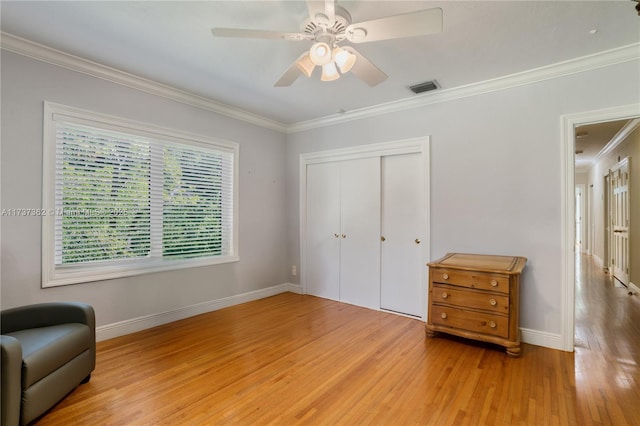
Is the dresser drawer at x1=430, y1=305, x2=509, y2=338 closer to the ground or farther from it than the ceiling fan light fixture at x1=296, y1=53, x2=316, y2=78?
closer to the ground

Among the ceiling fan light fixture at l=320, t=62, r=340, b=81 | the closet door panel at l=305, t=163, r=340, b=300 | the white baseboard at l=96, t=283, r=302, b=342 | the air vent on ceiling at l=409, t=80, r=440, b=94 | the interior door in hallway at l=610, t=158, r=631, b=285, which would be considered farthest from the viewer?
the interior door in hallway at l=610, t=158, r=631, b=285

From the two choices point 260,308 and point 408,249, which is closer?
point 408,249

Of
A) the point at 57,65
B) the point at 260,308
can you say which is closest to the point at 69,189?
the point at 57,65

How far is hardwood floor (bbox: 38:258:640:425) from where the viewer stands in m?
1.92

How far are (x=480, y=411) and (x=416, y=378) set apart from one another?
484 millimetres

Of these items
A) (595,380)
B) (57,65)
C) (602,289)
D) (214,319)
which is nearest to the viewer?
(595,380)

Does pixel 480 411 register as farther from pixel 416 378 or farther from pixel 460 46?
pixel 460 46

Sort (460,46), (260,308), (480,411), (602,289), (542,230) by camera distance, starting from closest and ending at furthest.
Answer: (480,411) → (460,46) → (542,230) → (260,308) → (602,289)

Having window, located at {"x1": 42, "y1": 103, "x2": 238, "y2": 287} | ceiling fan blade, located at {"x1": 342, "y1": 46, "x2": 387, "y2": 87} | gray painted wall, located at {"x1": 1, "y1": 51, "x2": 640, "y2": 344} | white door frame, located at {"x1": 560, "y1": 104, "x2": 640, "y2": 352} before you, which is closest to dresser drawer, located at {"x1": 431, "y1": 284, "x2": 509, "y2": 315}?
gray painted wall, located at {"x1": 1, "y1": 51, "x2": 640, "y2": 344}

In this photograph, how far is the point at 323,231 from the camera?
181 inches

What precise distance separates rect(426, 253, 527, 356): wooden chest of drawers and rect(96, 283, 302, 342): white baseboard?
2.35m

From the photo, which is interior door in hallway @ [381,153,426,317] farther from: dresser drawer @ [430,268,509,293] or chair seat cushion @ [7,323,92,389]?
chair seat cushion @ [7,323,92,389]

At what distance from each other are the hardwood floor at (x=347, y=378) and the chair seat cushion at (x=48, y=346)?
31 centimetres

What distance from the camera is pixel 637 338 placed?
3037 mm
